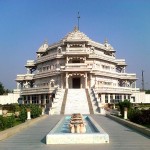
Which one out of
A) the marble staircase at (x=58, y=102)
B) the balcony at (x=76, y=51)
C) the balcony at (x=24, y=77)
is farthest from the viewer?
the balcony at (x=24, y=77)

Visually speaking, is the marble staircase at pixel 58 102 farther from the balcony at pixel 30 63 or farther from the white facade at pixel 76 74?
the balcony at pixel 30 63

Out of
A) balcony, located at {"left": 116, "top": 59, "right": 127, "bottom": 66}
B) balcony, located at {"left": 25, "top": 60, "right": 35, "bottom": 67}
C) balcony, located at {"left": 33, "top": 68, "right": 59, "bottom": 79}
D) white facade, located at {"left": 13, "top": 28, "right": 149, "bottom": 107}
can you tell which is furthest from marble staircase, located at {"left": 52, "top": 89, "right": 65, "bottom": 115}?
balcony, located at {"left": 116, "top": 59, "right": 127, "bottom": 66}

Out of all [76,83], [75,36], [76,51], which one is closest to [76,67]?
[76,51]

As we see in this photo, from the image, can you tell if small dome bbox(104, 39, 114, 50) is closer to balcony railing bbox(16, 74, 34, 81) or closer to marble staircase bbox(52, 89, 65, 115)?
balcony railing bbox(16, 74, 34, 81)

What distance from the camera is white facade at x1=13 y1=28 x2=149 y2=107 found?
4459 centimetres

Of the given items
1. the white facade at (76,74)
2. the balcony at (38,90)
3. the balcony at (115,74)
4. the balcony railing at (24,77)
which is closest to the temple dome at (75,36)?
the white facade at (76,74)

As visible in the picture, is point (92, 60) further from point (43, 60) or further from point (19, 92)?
point (19, 92)

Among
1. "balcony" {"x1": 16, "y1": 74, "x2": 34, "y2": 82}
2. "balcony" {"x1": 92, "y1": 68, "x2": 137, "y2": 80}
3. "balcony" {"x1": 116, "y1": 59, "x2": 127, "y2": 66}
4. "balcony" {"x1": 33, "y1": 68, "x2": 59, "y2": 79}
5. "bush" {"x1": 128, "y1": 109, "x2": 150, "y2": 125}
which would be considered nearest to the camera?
"bush" {"x1": 128, "y1": 109, "x2": 150, "y2": 125}

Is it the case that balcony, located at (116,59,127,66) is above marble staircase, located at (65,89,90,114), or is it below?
above

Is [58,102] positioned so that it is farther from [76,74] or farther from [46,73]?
[46,73]

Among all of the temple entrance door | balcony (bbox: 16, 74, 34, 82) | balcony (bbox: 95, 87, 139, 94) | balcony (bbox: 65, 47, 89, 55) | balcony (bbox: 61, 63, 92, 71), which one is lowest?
balcony (bbox: 95, 87, 139, 94)

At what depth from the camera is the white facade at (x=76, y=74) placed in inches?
1756

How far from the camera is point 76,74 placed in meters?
44.2

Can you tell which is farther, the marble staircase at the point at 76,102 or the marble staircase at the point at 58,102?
the marble staircase at the point at 76,102
